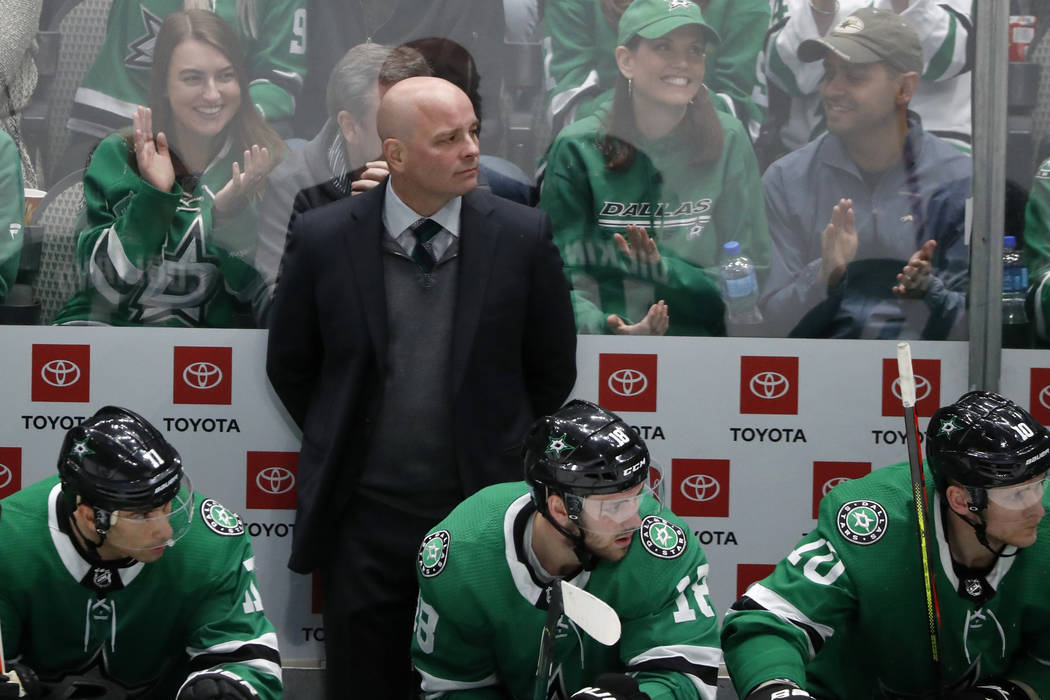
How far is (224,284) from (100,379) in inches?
15.8

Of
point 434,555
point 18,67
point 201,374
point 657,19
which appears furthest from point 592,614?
point 18,67

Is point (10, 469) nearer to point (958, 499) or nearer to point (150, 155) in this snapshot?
point (150, 155)

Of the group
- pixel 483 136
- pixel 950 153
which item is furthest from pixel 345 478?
pixel 950 153

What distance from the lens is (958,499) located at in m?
2.72

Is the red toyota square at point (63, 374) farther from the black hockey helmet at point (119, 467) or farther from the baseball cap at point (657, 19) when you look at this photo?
the baseball cap at point (657, 19)

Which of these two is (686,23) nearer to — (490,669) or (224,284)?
(224,284)

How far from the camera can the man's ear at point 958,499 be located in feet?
8.85

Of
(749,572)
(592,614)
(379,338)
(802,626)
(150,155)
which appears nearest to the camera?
(592,614)

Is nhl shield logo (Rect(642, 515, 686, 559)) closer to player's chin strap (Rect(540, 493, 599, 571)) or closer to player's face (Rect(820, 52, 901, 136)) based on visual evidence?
player's chin strap (Rect(540, 493, 599, 571))

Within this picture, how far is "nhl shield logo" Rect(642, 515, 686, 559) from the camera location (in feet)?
8.88

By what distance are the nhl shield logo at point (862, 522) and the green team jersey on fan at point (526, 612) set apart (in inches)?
10.9

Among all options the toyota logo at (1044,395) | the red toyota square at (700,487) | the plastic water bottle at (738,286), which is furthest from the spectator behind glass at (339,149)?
the toyota logo at (1044,395)

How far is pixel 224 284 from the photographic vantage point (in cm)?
380

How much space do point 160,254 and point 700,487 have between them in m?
1.52
